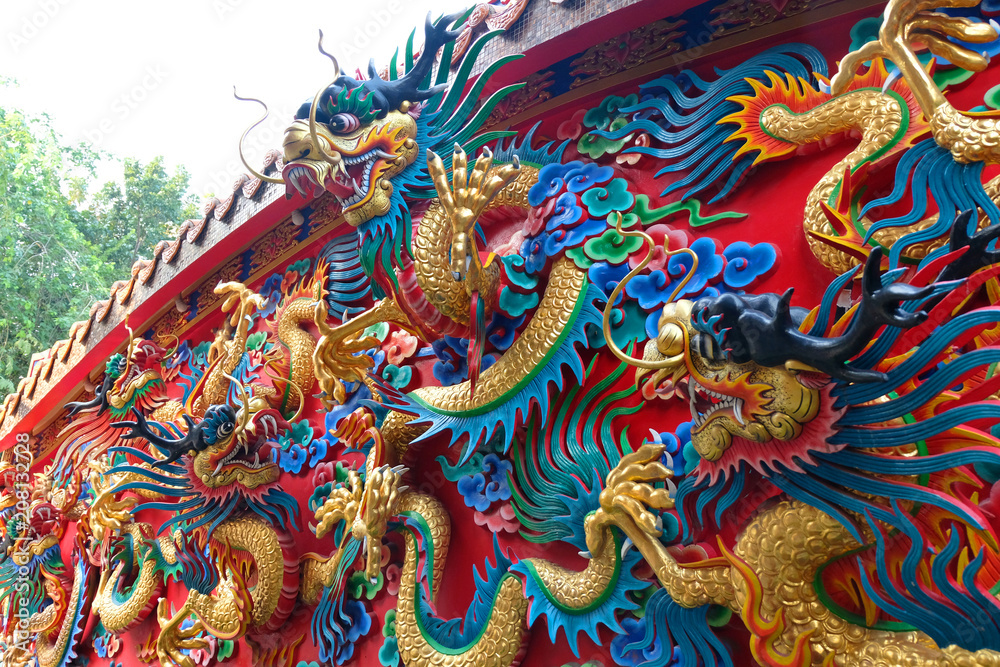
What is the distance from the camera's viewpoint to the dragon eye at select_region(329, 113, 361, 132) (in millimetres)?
2098

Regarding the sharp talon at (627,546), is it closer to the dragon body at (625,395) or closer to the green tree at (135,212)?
the dragon body at (625,395)

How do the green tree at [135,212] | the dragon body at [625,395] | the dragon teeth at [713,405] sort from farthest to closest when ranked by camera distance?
1. the green tree at [135,212]
2. the dragon teeth at [713,405]
3. the dragon body at [625,395]

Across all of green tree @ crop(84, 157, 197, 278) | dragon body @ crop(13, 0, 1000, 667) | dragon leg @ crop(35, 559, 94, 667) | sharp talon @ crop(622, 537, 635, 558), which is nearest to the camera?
dragon body @ crop(13, 0, 1000, 667)

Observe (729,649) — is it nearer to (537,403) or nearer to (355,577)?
(537,403)

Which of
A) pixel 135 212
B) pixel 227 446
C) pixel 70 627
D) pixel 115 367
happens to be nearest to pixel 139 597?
pixel 70 627

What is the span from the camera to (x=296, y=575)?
8.30 feet

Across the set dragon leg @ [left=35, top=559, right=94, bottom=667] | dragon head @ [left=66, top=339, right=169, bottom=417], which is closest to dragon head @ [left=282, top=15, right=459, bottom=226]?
dragon head @ [left=66, top=339, right=169, bottom=417]

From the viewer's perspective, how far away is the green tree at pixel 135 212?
9.00 meters

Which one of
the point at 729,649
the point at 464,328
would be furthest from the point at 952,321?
the point at 464,328

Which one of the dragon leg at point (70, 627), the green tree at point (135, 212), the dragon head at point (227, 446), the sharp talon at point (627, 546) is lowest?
the dragon leg at point (70, 627)

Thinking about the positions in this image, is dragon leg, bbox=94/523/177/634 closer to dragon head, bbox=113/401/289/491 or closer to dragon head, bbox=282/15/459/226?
dragon head, bbox=113/401/289/491

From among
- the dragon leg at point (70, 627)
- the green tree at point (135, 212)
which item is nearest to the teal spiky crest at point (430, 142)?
the dragon leg at point (70, 627)

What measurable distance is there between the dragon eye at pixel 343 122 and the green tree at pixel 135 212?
310 inches

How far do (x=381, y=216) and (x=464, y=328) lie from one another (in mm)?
437
